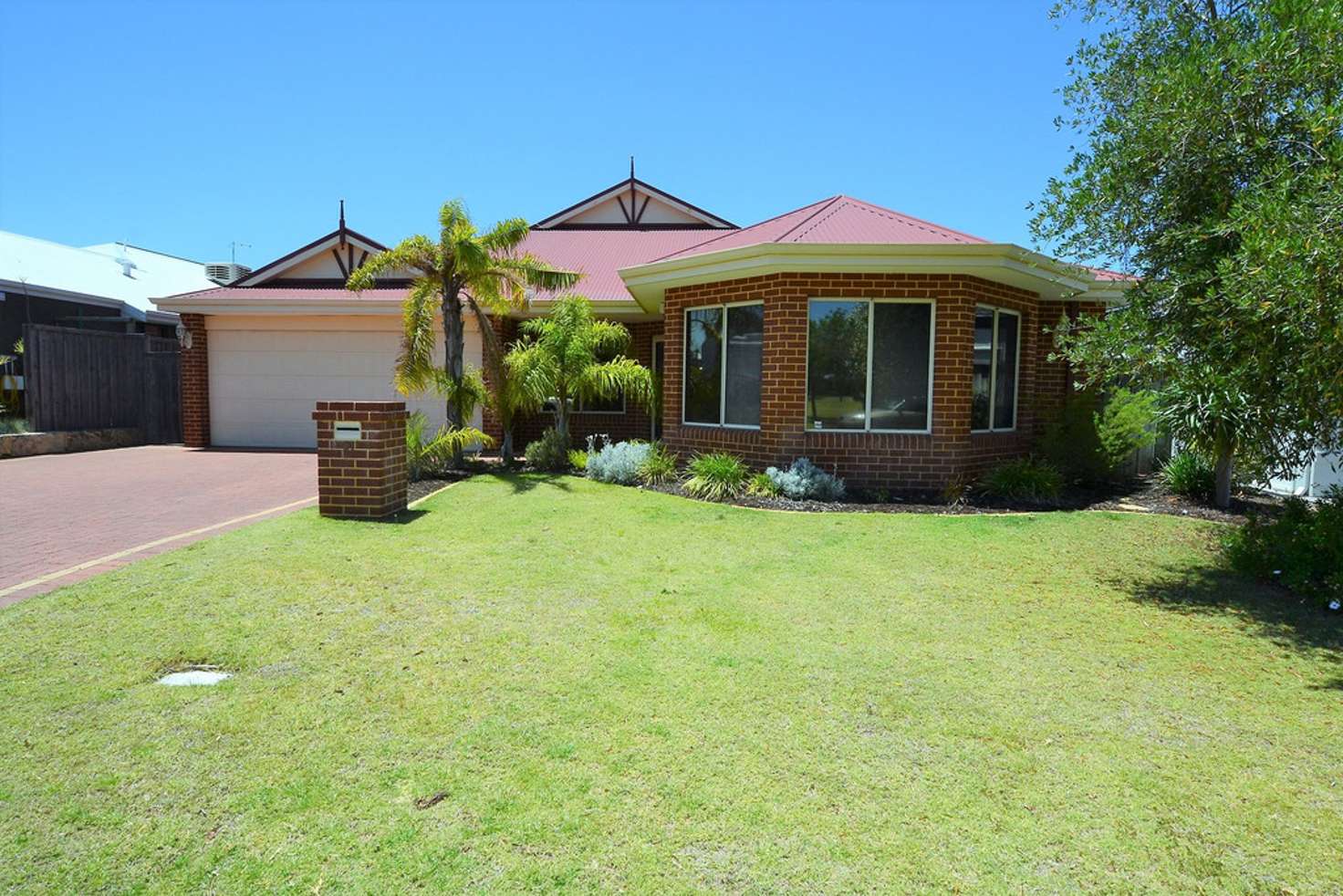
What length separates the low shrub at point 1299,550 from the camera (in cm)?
591

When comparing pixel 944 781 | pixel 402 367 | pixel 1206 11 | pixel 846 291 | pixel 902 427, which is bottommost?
pixel 944 781

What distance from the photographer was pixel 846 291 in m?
10.1

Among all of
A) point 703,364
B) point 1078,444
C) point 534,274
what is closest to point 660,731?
point 703,364

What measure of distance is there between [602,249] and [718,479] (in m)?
10.5

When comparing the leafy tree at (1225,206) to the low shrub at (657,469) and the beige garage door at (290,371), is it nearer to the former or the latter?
the low shrub at (657,469)

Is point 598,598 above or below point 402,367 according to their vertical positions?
below

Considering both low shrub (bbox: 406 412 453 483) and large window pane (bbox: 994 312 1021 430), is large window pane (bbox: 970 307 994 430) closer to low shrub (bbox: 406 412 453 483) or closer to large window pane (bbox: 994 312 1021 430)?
large window pane (bbox: 994 312 1021 430)

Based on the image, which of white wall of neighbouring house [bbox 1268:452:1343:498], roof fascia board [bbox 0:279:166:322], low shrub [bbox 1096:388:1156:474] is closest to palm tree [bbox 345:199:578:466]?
low shrub [bbox 1096:388:1156:474]

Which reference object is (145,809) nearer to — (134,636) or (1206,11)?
(134,636)

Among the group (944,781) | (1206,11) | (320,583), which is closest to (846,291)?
(1206,11)

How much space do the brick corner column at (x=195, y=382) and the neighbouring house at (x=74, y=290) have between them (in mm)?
2804

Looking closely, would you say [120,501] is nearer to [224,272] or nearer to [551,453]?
[551,453]

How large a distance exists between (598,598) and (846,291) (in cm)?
617

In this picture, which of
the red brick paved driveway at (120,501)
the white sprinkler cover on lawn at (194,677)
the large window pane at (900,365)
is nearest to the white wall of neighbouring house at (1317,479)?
the large window pane at (900,365)
